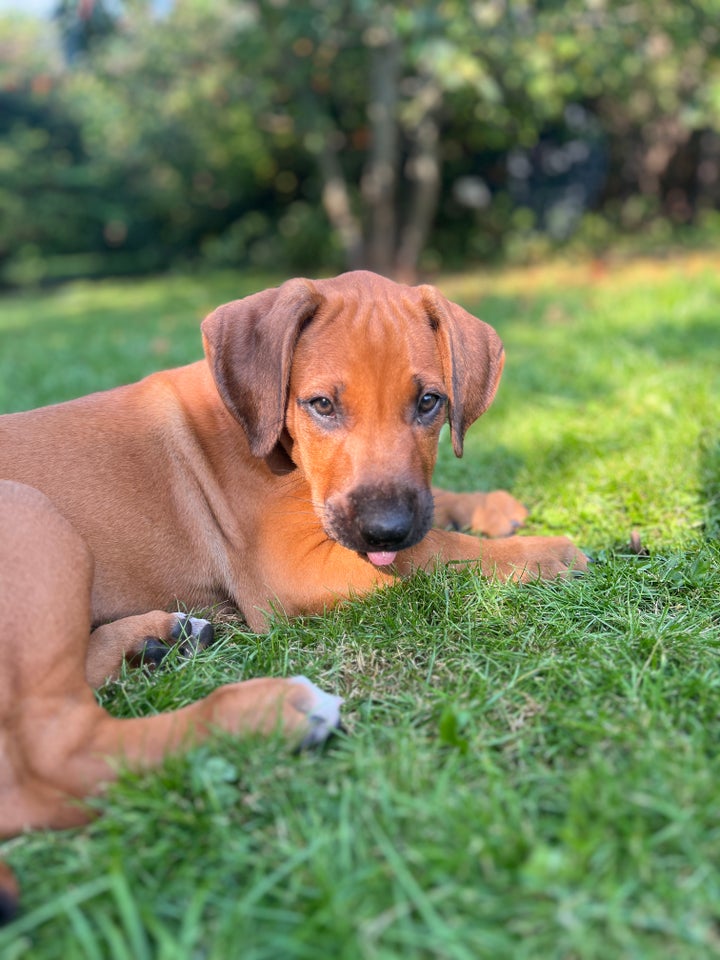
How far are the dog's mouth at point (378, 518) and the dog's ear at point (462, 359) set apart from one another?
511 mm

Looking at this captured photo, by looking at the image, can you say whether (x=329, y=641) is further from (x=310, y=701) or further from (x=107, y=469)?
(x=107, y=469)

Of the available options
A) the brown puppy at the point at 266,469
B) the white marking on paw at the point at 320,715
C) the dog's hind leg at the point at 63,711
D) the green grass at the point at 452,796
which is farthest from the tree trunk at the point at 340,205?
the white marking on paw at the point at 320,715

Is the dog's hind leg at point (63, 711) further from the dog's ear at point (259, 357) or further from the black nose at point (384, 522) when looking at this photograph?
the dog's ear at point (259, 357)

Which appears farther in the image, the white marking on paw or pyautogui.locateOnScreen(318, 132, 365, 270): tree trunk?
pyautogui.locateOnScreen(318, 132, 365, 270): tree trunk

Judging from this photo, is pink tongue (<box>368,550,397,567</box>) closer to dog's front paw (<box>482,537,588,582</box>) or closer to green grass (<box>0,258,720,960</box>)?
green grass (<box>0,258,720,960</box>)

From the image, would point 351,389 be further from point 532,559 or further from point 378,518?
point 532,559

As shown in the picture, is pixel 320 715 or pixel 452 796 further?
pixel 320 715

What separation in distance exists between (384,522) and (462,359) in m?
0.97

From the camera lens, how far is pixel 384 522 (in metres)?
3.37

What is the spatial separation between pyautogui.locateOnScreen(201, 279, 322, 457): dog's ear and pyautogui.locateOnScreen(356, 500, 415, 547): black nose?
1.87 feet

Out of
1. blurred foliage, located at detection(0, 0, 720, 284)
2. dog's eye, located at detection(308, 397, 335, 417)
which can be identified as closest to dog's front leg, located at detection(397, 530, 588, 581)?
dog's eye, located at detection(308, 397, 335, 417)

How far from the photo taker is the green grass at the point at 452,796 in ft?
7.02

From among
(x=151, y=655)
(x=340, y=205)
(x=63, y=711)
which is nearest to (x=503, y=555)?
(x=151, y=655)

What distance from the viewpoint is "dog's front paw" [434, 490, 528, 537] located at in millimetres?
4855
